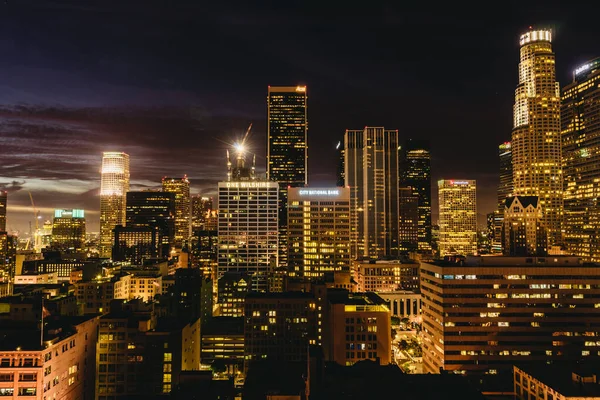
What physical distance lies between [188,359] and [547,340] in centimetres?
9088

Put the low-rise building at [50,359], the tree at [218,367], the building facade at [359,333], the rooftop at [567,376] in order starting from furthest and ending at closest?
the tree at [218,367] < the building facade at [359,333] < the low-rise building at [50,359] < the rooftop at [567,376]

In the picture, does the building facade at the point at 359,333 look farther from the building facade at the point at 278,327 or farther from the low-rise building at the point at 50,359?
the low-rise building at the point at 50,359

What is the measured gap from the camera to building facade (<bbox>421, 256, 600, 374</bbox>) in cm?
10831

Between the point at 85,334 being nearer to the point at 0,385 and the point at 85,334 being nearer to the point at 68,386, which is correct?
the point at 68,386

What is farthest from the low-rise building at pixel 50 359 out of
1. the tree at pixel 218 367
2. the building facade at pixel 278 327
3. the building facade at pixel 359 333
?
the building facade at pixel 359 333

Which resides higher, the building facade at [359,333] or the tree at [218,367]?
the building facade at [359,333]

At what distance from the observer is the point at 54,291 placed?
179m

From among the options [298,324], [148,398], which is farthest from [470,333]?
[148,398]

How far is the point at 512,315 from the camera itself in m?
110

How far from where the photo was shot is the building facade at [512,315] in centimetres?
10831

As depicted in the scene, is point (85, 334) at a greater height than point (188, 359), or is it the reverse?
point (85, 334)

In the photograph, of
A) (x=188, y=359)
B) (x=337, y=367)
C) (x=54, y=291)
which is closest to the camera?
(x=337, y=367)

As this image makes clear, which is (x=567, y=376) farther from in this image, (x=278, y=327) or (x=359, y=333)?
(x=278, y=327)

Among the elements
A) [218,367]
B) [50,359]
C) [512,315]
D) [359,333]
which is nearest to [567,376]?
[512,315]
